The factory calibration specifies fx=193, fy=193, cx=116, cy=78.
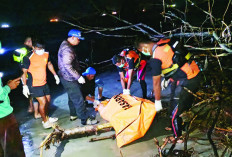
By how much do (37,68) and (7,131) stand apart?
5.69 feet

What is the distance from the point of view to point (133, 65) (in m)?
4.80

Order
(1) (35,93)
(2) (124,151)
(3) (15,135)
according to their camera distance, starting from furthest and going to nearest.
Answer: (1) (35,93) → (2) (124,151) → (3) (15,135)

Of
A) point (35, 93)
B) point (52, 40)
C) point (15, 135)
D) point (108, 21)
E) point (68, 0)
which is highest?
point (68, 0)

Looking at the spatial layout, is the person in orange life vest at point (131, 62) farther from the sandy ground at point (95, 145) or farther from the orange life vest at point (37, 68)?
the orange life vest at point (37, 68)

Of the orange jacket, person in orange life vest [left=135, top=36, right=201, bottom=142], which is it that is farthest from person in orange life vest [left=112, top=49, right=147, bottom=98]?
the orange jacket

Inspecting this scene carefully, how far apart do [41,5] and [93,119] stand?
841cm

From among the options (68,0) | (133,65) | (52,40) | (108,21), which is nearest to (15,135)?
(133,65)

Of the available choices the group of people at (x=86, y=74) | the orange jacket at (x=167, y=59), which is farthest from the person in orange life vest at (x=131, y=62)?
the orange jacket at (x=167, y=59)

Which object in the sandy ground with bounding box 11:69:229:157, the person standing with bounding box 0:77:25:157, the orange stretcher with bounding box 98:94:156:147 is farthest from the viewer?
the orange stretcher with bounding box 98:94:156:147

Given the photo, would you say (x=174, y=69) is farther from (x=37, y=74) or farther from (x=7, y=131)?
(x=37, y=74)

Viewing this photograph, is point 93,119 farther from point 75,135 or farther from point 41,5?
point 41,5

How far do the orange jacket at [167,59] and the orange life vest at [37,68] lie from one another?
2367mm

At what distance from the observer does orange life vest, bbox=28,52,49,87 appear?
4.00 metres

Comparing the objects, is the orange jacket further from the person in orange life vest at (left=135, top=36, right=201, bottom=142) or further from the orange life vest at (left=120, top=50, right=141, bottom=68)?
the orange life vest at (left=120, top=50, right=141, bottom=68)
